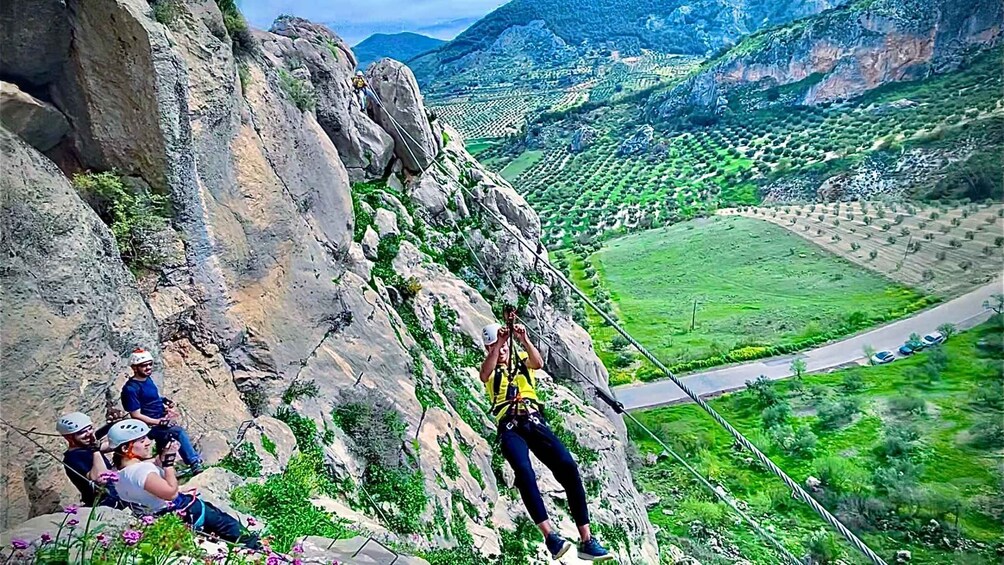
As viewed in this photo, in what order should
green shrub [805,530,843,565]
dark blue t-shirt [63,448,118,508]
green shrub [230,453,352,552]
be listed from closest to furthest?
dark blue t-shirt [63,448,118,508] < green shrub [230,453,352,552] < green shrub [805,530,843,565]

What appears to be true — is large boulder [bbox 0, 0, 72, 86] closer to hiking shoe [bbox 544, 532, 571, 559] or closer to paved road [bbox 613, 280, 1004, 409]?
hiking shoe [bbox 544, 532, 571, 559]

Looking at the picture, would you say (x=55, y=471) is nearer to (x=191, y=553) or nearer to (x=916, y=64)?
(x=191, y=553)

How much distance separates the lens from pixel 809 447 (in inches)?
1324

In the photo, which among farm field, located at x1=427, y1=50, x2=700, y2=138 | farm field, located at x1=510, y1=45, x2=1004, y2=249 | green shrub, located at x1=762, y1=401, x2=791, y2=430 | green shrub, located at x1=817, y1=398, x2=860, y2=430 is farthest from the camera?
farm field, located at x1=427, y1=50, x2=700, y2=138

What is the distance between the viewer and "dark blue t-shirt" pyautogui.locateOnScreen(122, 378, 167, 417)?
6.11m

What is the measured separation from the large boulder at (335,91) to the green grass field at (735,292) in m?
31.2

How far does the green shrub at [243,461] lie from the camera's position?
7352 mm

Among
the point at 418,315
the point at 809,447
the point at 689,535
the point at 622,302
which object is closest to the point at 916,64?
the point at 622,302

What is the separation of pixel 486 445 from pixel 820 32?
135 meters

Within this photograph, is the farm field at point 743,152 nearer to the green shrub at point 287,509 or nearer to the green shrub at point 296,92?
the green shrub at point 296,92

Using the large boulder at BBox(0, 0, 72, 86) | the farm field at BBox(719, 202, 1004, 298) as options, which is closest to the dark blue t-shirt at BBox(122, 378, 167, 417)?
the large boulder at BBox(0, 0, 72, 86)

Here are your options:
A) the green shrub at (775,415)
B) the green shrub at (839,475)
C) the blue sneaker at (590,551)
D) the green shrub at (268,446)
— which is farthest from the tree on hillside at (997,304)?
the green shrub at (268,446)

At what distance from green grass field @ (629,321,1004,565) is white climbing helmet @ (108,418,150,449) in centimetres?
2043

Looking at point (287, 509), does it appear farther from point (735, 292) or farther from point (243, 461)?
point (735, 292)
